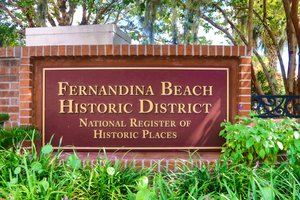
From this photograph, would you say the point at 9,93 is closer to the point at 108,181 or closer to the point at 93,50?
the point at 93,50

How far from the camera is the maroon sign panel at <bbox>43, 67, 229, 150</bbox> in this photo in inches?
180

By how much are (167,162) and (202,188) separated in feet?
4.38

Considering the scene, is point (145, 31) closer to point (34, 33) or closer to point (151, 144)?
point (34, 33)

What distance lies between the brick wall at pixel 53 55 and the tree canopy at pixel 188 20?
5.94 m

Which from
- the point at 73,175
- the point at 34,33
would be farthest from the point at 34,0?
the point at 73,175

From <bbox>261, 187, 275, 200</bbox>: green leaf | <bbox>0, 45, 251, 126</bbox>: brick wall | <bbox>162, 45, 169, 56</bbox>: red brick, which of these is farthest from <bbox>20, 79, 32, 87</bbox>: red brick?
<bbox>261, 187, 275, 200</bbox>: green leaf

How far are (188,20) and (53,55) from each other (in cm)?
800

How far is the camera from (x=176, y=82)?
4.55 meters

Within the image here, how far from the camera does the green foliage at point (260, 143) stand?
387cm

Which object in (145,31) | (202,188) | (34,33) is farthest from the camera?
(145,31)

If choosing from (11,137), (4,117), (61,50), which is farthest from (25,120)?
(61,50)

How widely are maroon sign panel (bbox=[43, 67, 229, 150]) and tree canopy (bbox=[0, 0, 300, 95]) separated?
614cm

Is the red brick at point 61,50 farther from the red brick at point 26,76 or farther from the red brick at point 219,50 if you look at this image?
the red brick at point 219,50

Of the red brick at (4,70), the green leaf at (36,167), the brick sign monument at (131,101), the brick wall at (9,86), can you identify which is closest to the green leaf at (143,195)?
the green leaf at (36,167)
